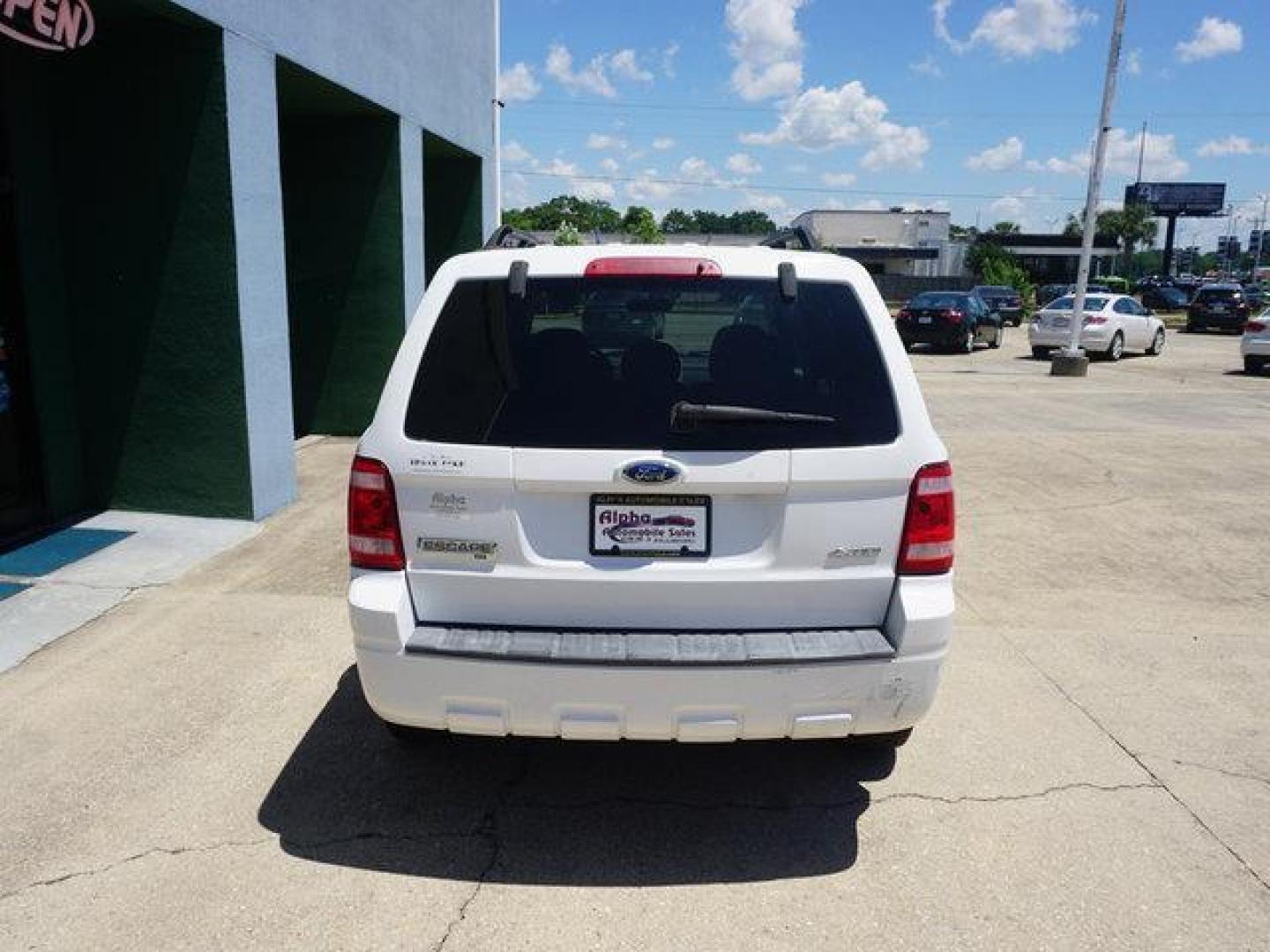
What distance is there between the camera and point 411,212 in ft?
35.2

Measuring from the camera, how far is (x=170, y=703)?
4.32 metres

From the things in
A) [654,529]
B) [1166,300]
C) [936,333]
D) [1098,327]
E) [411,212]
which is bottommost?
[936,333]

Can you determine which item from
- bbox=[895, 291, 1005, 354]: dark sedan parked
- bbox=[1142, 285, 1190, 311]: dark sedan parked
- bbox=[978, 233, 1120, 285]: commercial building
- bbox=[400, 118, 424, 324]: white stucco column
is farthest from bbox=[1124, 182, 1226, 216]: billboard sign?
bbox=[400, 118, 424, 324]: white stucco column

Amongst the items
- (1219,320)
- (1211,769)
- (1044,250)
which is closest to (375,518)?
(1211,769)

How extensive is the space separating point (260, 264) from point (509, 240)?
13.2ft

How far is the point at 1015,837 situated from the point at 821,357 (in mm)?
1798

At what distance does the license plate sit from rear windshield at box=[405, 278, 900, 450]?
0.19m

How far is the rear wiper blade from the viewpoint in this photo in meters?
3.02

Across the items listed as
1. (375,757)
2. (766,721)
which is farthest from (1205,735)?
(375,757)

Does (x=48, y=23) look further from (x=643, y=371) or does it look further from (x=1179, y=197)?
(x=1179, y=197)

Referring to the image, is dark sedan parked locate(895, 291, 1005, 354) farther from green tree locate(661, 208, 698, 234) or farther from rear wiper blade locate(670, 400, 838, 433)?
green tree locate(661, 208, 698, 234)

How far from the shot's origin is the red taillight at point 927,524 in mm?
3098

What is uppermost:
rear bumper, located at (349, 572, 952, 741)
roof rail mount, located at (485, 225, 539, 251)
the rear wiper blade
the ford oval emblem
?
roof rail mount, located at (485, 225, 539, 251)

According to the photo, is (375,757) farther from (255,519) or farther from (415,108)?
(415,108)
